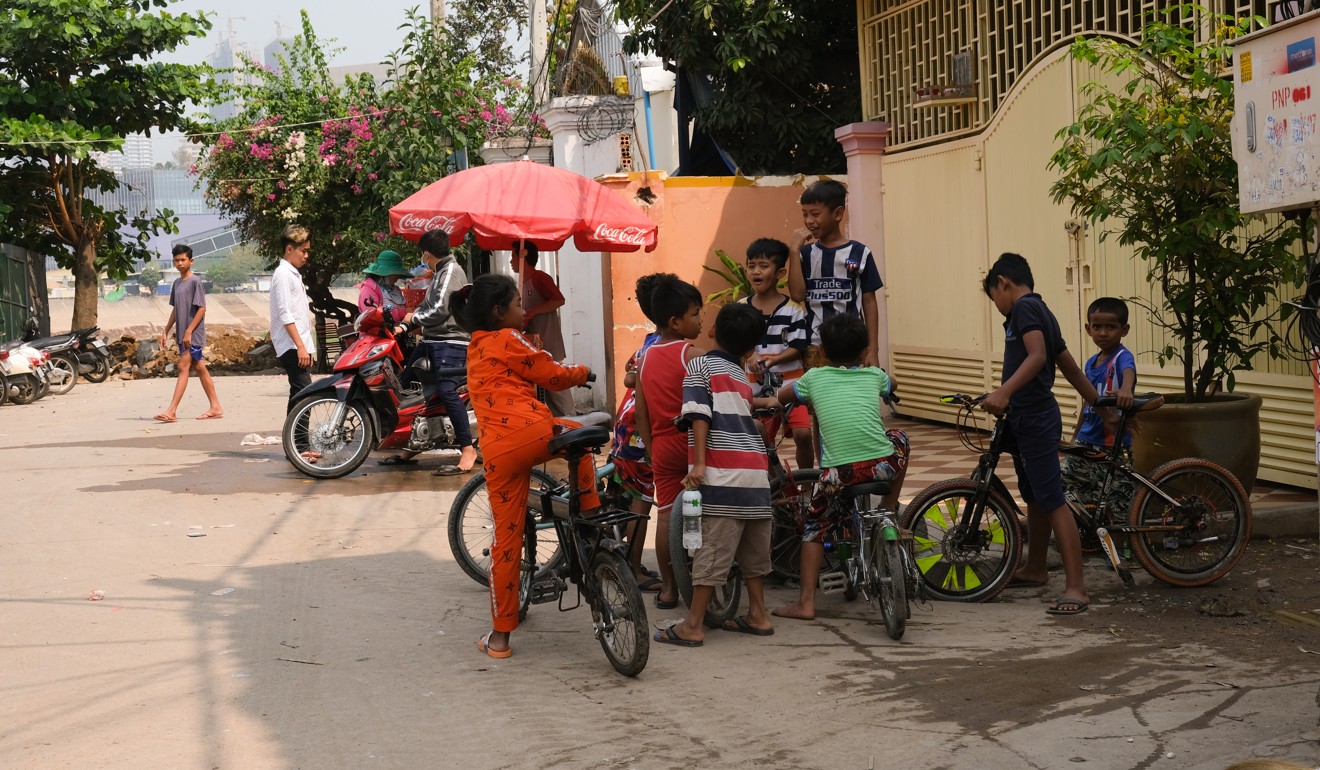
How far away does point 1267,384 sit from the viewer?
8523mm

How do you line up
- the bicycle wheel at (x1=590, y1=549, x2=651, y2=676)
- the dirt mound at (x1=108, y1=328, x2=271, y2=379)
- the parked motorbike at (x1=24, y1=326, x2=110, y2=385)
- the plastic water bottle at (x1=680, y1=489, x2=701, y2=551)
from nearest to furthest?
the bicycle wheel at (x1=590, y1=549, x2=651, y2=676) < the plastic water bottle at (x1=680, y1=489, x2=701, y2=551) < the parked motorbike at (x1=24, y1=326, x2=110, y2=385) < the dirt mound at (x1=108, y1=328, x2=271, y2=379)

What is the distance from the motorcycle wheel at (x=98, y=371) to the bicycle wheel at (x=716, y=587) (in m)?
20.4

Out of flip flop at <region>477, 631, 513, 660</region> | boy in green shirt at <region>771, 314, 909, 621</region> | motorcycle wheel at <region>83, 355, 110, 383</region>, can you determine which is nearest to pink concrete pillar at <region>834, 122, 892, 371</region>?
boy in green shirt at <region>771, 314, 909, 621</region>

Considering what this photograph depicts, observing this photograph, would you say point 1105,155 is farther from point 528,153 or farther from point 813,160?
point 528,153

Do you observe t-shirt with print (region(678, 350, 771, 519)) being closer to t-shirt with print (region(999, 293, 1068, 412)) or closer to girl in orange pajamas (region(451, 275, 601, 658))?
girl in orange pajamas (region(451, 275, 601, 658))

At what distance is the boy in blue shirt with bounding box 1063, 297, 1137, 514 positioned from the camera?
663 centimetres

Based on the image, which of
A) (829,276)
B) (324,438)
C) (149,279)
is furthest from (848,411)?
(149,279)

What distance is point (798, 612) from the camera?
624 centimetres

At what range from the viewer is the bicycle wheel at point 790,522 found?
6.50 metres

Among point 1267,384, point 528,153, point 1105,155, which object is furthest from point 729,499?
point 528,153

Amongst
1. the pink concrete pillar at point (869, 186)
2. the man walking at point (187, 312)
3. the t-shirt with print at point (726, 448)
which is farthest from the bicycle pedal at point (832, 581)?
the man walking at point (187, 312)

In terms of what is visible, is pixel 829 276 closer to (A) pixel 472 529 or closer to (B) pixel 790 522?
(B) pixel 790 522

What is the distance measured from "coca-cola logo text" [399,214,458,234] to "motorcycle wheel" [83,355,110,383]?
15.8 m

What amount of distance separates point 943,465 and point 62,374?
52.9 feet
